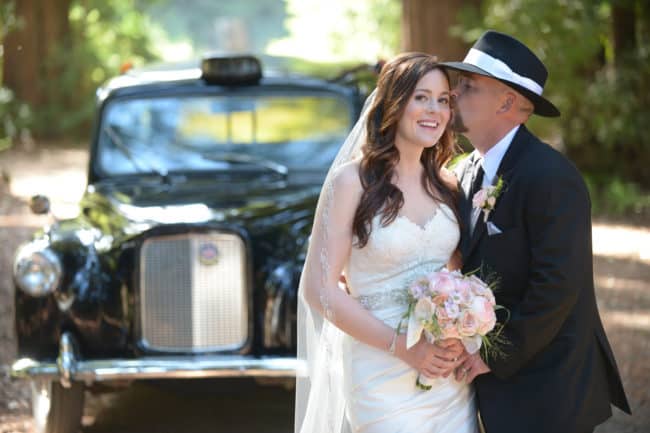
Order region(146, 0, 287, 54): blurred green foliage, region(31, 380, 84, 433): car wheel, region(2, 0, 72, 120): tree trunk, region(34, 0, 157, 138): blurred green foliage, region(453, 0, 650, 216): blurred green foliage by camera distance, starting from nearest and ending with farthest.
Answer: region(31, 380, 84, 433): car wheel, region(453, 0, 650, 216): blurred green foliage, region(2, 0, 72, 120): tree trunk, region(34, 0, 157, 138): blurred green foliage, region(146, 0, 287, 54): blurred green foliage

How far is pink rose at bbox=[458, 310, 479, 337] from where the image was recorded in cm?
320

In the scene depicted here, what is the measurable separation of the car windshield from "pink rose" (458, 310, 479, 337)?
11.6 ft

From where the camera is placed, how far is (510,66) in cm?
353

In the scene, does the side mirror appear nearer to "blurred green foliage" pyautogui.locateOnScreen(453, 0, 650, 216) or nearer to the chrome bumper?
the chrome bumper

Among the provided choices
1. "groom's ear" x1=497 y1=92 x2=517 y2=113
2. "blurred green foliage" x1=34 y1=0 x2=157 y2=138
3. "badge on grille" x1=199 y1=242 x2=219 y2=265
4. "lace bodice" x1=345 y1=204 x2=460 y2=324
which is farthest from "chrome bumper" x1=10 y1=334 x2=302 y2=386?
"blurred green foliage" x1=34 y1=0 x2=157 y2=138

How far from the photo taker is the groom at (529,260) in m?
3.34

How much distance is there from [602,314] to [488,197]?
18.2 ft

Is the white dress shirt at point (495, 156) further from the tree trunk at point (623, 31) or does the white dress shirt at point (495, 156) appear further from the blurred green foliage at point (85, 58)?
the blurred green foliage at point (85, 58)

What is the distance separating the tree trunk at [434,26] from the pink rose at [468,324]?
34.8ft

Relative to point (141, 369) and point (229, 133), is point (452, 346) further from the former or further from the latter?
point (229, 133)

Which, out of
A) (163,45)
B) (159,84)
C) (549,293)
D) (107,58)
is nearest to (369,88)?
(159,84)

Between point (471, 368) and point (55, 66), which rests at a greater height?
point (471, 368)

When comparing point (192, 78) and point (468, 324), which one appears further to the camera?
point (192, 78)

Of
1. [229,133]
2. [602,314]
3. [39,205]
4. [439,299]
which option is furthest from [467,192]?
[602,314]
